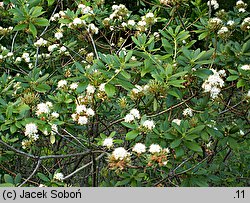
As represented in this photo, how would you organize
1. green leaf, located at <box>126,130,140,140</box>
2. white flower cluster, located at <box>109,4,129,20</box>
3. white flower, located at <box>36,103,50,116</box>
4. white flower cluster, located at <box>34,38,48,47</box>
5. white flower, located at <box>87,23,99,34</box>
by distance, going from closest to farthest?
green leaf, located at <box>126,130,140,140</box> < white flower, located at <box>36,103,50,116</box> < white flower, located at <box>87,23,99,34</box> < white flower cluster, located at <box>34,38,48,47</box> < white flower cluster, located at <box>109,4,129,20</box>

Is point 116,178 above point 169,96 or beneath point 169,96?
beneath

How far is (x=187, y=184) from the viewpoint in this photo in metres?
2.29

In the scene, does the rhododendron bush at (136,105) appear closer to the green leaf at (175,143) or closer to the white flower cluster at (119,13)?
the green leaf at (175,143)

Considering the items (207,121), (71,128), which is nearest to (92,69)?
(71,128)

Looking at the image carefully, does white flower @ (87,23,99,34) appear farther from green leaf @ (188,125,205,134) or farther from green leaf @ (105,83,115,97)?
green leaf @ (188,125,205,134)

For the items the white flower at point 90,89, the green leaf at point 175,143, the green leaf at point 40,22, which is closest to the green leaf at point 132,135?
the green leaf at point 175,143

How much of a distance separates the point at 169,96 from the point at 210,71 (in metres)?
0.25

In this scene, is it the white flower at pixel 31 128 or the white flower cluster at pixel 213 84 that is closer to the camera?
the white flower at pixel 31 128

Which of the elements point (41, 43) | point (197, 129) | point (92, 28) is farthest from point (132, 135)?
point (41, 43)

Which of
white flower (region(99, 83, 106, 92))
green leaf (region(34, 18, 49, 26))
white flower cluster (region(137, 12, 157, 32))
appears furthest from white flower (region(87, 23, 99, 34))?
white flower (region(99, 83, 106, 92))

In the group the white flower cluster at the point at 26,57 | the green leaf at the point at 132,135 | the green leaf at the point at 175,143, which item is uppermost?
the white flower cluster at the point at 26,57

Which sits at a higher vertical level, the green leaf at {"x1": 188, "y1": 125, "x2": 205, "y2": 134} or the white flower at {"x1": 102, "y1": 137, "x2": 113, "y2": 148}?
the green leaf at {"x1": 188, "y1": 125, "x2": 205, "y2": 134}
